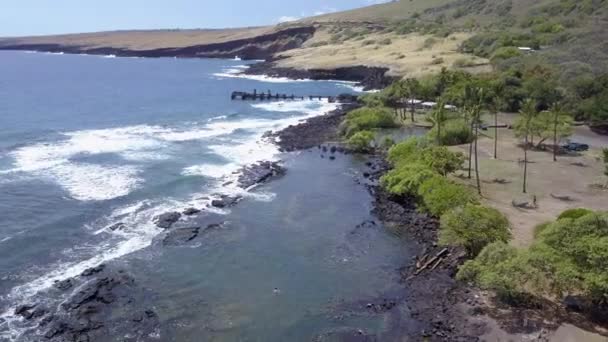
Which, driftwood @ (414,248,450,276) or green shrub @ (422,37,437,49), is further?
green shrub @ (422,37,437,49)

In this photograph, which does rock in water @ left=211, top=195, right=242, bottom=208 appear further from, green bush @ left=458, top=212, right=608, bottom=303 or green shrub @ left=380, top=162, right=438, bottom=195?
green bush @ left=458, top=212, right=608, bottom=303

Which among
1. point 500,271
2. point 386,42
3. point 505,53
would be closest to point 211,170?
point 500,271

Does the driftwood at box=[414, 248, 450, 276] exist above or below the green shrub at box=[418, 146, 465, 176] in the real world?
below

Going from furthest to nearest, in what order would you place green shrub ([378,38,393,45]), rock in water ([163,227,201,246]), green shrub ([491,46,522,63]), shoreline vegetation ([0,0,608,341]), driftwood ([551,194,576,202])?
green shrub ([378,38,393,45])
green shrub ([491,46,522,63])
driftwood ([551,194,576,202])
rock in water ([163,227,201,246])
shoreline vegetation ([0,0,608,341])

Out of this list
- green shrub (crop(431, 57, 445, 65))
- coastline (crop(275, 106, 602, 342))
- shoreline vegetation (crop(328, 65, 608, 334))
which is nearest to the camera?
coastline (crop(275, 106, 602, 342))

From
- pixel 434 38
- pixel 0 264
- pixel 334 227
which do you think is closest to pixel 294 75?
pixel 434 38

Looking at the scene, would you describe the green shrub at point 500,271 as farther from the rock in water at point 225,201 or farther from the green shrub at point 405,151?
the green shrub at point 405,151

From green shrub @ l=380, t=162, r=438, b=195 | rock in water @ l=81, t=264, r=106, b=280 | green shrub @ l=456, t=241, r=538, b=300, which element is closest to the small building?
green shrub @ l=380, t=162, r=438, b=195

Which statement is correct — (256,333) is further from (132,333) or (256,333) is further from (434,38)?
(434,38)
